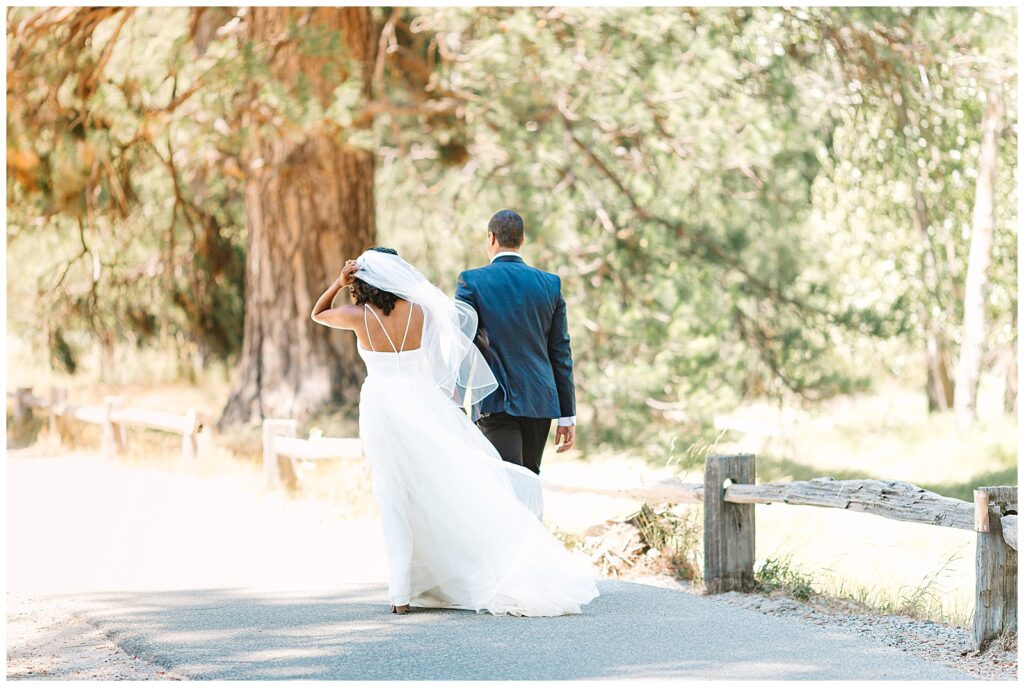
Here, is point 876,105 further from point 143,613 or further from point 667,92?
→ point 143,613

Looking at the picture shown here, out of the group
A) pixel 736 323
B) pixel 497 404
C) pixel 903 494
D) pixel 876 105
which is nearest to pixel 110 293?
pixel 736 323

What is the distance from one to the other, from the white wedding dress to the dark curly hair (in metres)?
0.07

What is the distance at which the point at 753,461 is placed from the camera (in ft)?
25.0

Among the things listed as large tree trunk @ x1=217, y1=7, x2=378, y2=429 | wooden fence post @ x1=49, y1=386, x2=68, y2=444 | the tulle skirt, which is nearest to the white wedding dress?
the tulle skirt

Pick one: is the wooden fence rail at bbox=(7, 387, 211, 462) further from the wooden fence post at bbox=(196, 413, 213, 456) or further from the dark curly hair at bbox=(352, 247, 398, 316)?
the dark curly hair at bbox=(352, 247, 398, 316)

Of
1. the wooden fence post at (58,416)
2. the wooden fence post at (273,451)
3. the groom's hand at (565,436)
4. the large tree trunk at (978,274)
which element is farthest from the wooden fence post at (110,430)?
the large tree trunk at (978,274)

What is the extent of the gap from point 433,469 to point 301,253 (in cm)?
930

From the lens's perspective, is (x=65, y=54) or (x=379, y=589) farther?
(x=65, y=54)

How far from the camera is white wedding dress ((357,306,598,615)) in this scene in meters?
6.81

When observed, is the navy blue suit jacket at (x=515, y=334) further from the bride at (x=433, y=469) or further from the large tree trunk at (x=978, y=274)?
the large tree trunk at (x=978, y=274)

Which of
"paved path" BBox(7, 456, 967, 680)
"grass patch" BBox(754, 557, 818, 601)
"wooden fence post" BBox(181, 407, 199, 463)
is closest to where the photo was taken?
"paved path" BBox(7, 456, 967, 680)

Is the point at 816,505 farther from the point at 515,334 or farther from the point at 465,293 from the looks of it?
the point at 465,293

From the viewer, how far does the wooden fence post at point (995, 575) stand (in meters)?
5.90

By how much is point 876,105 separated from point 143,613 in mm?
12158
